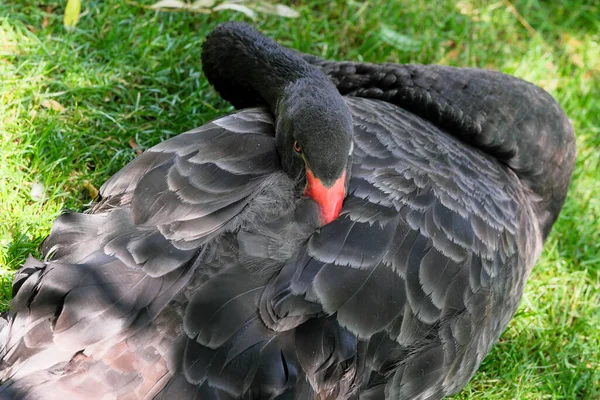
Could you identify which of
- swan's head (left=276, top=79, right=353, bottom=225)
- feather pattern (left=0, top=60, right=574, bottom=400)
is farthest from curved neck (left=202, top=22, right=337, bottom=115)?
swan's head (left=276, top=79, right=353, bottom=225)

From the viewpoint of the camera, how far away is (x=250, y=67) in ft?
16.3

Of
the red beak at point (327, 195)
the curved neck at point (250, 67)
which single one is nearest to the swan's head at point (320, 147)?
the red beak at point (327, 195)

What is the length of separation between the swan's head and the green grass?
152 centimetres

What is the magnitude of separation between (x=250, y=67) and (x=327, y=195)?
168 cm

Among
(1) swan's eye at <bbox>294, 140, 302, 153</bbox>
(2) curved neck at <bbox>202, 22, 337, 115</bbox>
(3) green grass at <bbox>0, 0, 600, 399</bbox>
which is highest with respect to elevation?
(1) swan's eye at <bbox>294, 140, 302, 153</bbox>

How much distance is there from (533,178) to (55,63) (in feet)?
10.7

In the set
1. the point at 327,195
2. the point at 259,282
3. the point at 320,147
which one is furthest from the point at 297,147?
the point at 259,282

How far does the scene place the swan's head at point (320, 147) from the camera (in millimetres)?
3570

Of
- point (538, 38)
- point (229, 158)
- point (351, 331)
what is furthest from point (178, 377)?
point (538, 38)

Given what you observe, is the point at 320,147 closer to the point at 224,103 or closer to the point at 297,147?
the point at 297,147

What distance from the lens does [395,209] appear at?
375cm

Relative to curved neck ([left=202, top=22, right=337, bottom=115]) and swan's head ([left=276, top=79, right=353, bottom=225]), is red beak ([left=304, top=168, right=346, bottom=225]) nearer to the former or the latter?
swan's head ([left=276, top=79, right=353, bottom=225])

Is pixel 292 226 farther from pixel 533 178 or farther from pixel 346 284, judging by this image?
pixel 533 178

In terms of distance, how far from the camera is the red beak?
356 cm
